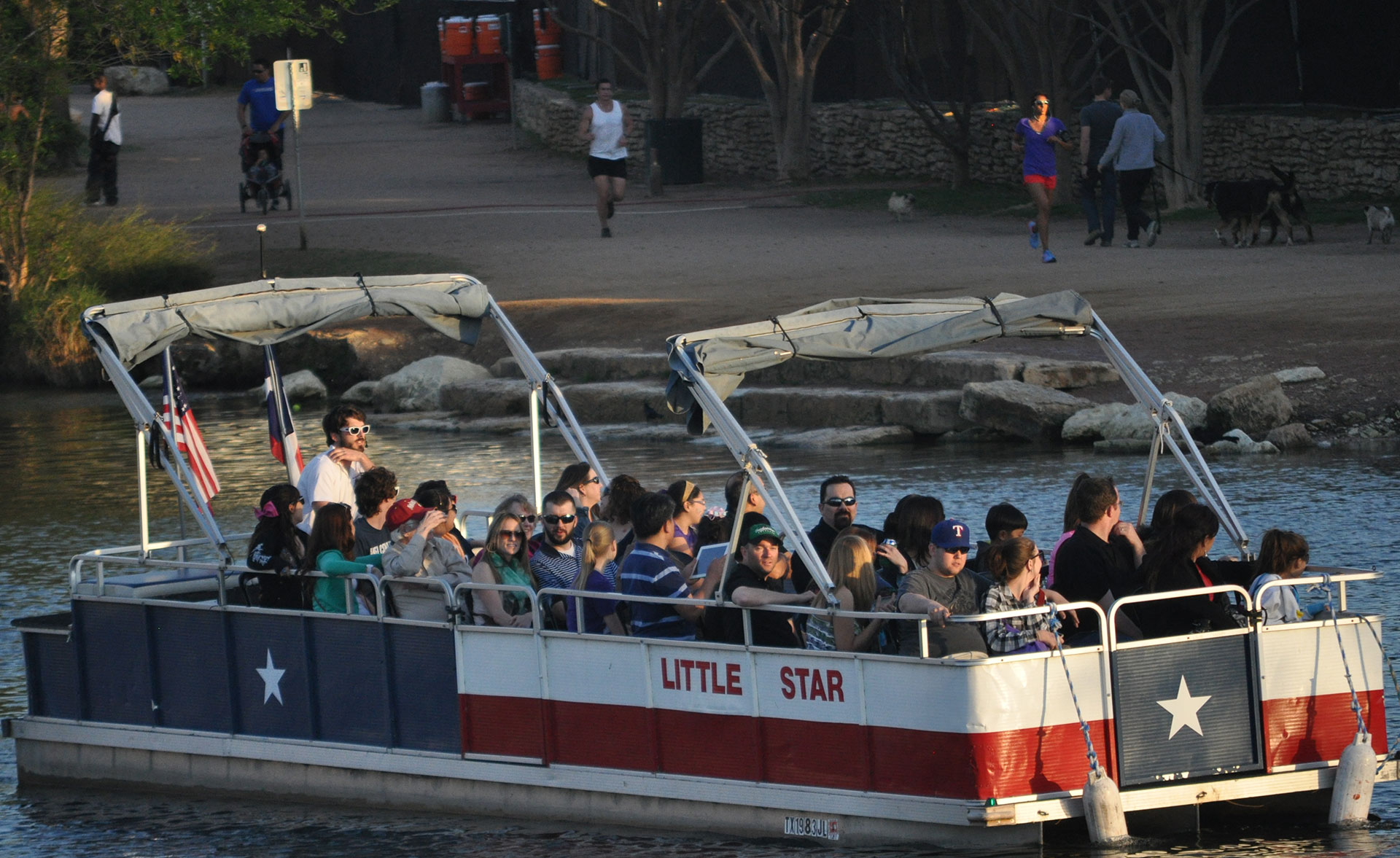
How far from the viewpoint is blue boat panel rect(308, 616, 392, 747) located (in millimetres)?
9711

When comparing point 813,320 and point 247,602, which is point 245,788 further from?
point 813,320

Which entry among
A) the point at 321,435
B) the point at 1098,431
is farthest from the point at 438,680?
the point at 321,435

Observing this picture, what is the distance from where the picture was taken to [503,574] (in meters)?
9.48

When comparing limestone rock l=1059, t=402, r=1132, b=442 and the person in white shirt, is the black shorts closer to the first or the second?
the person in white shirt

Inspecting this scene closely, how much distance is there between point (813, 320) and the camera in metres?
9.36

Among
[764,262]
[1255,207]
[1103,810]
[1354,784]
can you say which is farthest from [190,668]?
[1255,207]

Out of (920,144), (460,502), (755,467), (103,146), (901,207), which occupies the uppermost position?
(103,146)

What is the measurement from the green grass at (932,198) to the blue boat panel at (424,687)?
24.1 meters

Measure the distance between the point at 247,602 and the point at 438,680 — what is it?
135 centimetres

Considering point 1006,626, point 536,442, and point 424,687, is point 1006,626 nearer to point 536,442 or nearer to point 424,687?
point 424,687

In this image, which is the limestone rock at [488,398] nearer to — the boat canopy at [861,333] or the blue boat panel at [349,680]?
the blue boat panel at [349,680]

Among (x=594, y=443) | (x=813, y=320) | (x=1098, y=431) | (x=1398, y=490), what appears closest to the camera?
(x=813, y=320)

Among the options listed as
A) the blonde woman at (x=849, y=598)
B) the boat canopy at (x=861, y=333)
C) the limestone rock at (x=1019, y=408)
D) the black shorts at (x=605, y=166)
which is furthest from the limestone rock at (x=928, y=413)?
Answer: the blonde woman at (x=849, y=598)

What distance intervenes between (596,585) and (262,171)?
25.4 m
